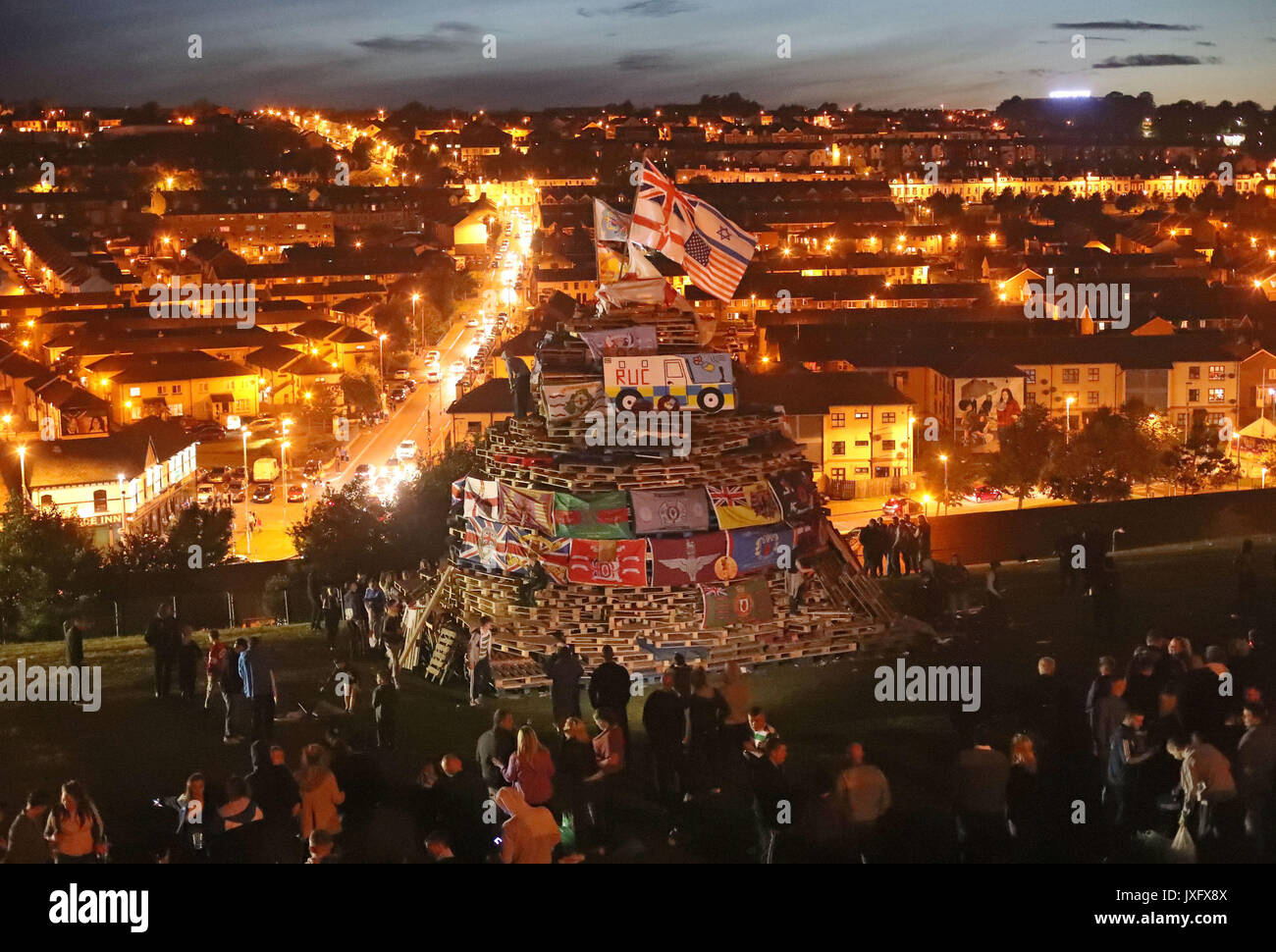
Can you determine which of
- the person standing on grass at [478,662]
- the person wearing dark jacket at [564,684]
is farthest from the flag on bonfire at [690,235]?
the person wearing dark jacket at [564,684]

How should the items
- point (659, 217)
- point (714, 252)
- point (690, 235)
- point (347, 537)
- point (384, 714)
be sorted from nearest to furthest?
point (384, 714) < point (659, 217) < point (690, 235) < point (714, 252) < point (347, 537)

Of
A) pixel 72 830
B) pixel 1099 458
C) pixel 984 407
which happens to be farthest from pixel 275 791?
pixel 984 407

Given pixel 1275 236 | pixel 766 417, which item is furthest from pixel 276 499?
pixel 1275 236

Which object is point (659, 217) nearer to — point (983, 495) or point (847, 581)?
point (847, 581)

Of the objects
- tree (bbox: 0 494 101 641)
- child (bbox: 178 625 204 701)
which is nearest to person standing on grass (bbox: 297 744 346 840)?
child (bbox: 178 625 204 701)

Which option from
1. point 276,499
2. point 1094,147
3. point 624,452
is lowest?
point 276,499

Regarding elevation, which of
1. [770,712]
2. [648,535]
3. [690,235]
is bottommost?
[770,712]
